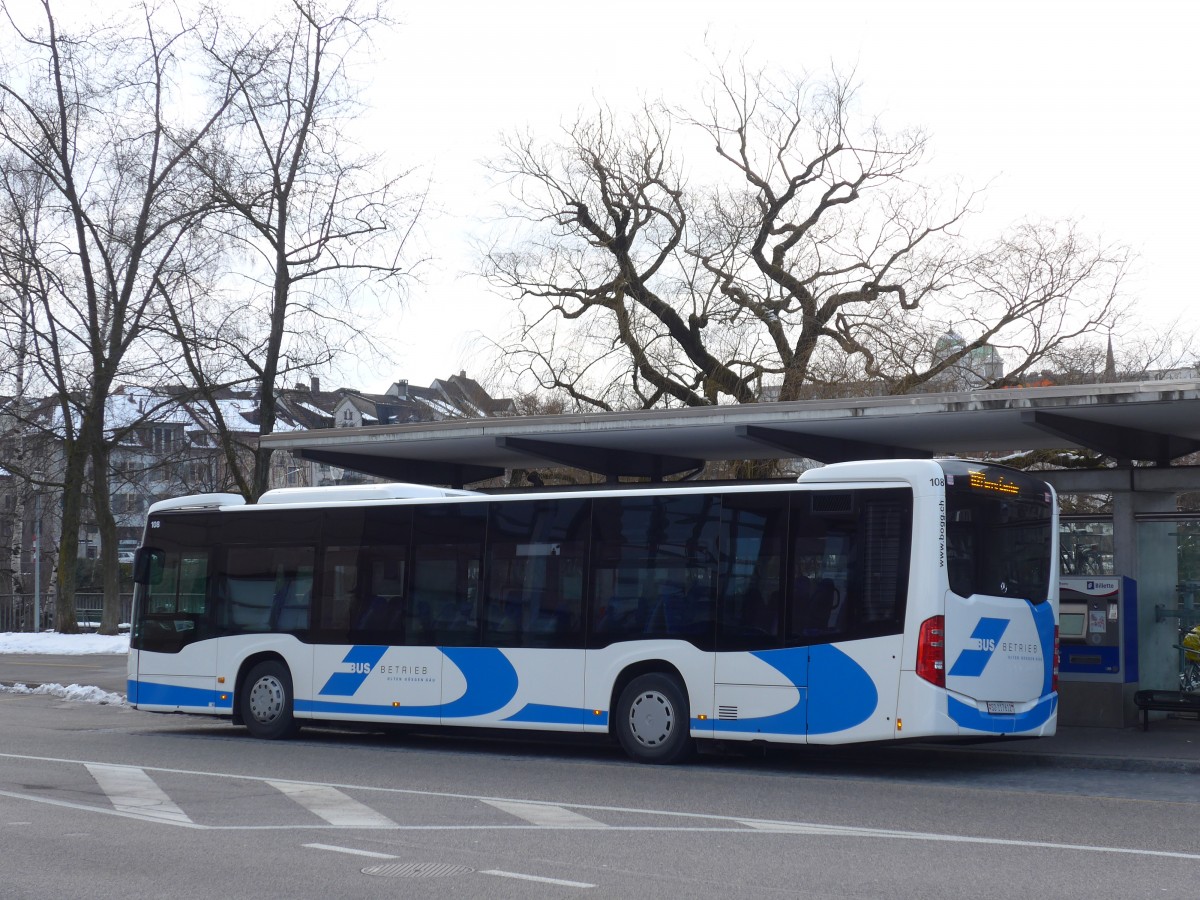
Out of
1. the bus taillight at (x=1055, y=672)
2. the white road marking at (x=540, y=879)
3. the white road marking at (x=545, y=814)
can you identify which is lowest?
the white road marking at (x=545, y=814)

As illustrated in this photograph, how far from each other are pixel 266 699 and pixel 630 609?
519cm

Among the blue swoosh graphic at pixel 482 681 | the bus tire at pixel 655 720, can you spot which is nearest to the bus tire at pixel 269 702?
the blue swoosh graphic at pixel 482 681

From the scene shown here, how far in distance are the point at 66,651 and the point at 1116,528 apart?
26160mm

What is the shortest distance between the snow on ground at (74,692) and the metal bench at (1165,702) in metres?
15.0

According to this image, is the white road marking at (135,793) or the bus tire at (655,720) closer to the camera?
the white road marking at (135,793)

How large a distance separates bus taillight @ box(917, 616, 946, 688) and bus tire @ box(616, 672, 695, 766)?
2.51 m

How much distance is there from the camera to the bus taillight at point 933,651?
12.1 metres

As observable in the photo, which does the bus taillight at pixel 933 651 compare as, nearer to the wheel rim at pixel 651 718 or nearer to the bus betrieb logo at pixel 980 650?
the bus betrieb logo at pixel 980 650

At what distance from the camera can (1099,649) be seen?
53.0ft

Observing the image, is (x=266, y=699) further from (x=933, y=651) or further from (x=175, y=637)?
(x=933, y=651)

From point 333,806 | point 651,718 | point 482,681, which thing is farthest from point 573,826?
point 482,681

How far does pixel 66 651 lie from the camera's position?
3378 cm

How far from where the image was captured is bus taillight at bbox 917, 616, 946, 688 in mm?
12125

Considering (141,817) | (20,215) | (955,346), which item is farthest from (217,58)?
(141,817)
